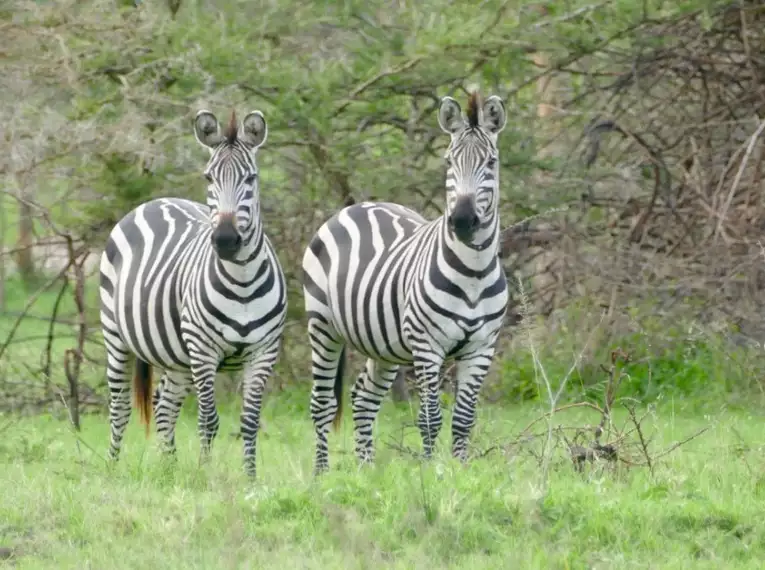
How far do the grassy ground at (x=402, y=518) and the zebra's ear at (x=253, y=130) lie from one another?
1.97 m

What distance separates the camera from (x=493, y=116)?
7824 mm

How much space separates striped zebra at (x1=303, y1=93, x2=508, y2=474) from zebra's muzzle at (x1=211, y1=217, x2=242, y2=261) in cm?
109

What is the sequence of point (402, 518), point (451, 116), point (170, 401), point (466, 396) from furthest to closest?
1. point (170, 401)
2. point (451, 116)
3. point (466, 396)
4. point (402, 518)

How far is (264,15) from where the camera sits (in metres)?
12.1

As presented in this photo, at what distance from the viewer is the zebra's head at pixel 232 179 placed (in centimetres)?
743

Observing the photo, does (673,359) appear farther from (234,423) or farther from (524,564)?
(524,564)

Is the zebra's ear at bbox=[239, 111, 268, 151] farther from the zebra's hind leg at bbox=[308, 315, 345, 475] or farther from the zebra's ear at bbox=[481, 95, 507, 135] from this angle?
the zebra's hind leg at bbox=[308, 315, 345, 475]

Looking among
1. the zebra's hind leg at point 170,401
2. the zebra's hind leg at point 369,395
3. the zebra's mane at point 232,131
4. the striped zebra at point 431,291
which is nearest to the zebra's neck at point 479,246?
the striped zebra at point 431,291

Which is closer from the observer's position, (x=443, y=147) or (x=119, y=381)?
(x=119, y=381)

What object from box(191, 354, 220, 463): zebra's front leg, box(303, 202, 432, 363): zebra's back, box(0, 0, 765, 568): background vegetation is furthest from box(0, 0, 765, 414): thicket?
box(191, 354, 220, 463): zebra's front leg

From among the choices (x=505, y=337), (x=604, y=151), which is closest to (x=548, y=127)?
(x=604, y=151)

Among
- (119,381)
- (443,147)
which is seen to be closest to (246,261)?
(119,381)

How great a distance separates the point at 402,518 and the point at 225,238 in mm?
2339

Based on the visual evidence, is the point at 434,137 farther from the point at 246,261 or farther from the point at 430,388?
the point at 430,388
